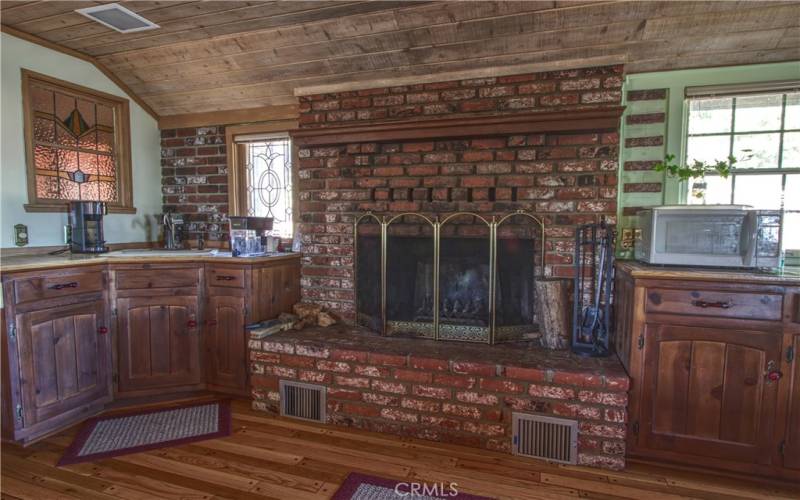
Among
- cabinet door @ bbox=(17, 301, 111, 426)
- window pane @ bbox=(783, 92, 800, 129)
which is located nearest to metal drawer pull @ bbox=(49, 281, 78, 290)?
cabinet door @ bbox=(17, 301, 111, 426)

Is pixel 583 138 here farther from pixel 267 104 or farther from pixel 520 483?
pixel 267 104

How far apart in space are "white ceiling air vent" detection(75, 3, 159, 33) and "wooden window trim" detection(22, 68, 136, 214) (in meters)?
0.66

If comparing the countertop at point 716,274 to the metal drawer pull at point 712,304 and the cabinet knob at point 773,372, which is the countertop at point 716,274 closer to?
the metal drawer pull at point 712,304

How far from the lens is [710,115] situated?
7.77 ft

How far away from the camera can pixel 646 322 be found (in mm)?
1913

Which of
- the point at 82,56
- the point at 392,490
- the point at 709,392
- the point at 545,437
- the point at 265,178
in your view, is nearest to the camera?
the point at 392,490

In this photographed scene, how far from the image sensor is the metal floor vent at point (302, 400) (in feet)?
7.75

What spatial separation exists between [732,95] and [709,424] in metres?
1.81

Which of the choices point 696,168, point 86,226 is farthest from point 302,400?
point 696,168

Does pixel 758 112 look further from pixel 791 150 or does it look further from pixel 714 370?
pixel 714 370

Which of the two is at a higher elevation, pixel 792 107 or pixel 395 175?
pixel 792 107

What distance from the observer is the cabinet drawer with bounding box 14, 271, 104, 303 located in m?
2.04

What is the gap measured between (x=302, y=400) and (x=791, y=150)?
3.15 m

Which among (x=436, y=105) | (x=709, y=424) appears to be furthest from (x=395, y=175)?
(x=709, y=424)
